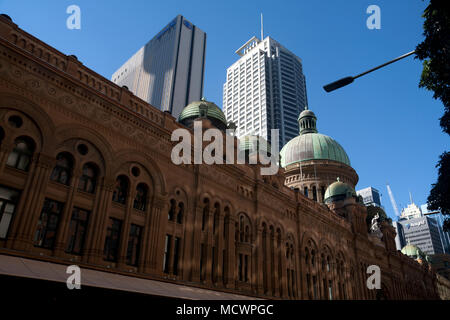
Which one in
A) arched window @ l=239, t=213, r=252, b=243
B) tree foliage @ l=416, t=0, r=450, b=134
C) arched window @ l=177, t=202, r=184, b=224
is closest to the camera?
tree foliage @ l=416, t=0, r=450, b=134

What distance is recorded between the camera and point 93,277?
16.9 m

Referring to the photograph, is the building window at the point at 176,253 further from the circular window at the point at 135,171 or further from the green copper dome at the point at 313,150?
the green copper dome at the point at 313,150

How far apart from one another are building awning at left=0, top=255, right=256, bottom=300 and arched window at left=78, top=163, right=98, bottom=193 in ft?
15.0

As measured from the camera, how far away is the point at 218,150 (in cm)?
2978

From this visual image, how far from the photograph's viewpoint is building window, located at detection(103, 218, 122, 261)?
20312 mm

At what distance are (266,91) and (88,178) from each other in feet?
425

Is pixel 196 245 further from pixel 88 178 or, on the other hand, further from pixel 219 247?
pixel 88 178

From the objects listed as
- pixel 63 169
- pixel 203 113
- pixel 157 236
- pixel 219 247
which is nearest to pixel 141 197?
pixel 157 236

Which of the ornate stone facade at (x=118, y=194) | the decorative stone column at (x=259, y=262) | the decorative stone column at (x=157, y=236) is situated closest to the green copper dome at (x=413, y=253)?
the ornate stone facade at (x=118, y=194)

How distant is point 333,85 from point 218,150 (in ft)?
63.6

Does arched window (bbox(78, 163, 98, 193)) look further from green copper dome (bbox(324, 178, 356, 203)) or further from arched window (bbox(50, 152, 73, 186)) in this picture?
green copper dome (bbox(324, 178, 356, 203))

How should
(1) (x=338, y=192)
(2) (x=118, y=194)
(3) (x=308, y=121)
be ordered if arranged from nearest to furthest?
1. (2) (x=118, y=194)
2. (1) (x=338, y=192)
3. (3) (x=308, y=121)

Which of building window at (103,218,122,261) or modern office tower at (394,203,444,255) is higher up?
modern office tower at (394,203,444,255)

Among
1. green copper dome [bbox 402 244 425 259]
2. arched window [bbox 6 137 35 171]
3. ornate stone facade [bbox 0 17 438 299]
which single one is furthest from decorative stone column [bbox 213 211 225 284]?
green copper dome [bbox 402 244 425 259]
